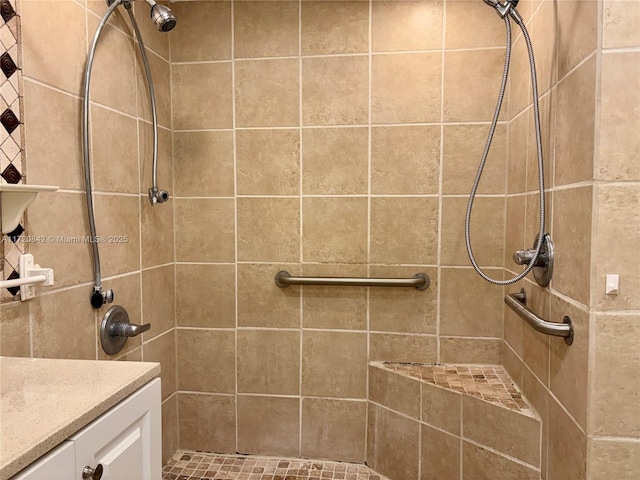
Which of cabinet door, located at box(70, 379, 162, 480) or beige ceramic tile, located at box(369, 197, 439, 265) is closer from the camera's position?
cabinet door, located at box(70, 379, 162, 480)

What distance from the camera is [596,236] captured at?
940mm

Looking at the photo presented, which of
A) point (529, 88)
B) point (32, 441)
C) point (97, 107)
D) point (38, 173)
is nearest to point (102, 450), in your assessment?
point (32, 441)

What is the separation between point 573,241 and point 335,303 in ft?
3.17

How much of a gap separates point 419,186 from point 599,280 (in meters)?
0.85

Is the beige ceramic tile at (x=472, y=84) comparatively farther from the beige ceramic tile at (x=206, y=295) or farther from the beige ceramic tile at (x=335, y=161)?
the beige ceramic tile at (x=206, y=295)

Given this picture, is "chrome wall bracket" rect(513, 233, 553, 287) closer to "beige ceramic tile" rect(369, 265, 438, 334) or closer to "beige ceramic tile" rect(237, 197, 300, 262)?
"beige ceramic tile" rect(369, 265, 438, 334)

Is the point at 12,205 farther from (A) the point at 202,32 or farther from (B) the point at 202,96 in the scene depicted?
(A) the point at 202,32

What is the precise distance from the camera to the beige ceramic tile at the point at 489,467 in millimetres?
1275

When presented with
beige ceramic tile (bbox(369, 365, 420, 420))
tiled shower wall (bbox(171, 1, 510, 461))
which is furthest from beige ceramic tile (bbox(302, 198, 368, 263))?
beige ceramic tile (bbox(369, 365, 420, 420))

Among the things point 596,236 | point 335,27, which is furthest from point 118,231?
point 596,236

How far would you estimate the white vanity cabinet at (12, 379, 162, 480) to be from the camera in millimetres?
651

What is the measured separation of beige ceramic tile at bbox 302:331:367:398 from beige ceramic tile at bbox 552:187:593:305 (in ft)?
2.83

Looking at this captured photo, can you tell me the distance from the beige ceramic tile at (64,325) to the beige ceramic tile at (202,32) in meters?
1.09

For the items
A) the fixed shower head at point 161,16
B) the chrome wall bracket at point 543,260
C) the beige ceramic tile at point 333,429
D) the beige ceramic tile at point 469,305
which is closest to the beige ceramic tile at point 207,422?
the beige ceramic tile at point 333,429
